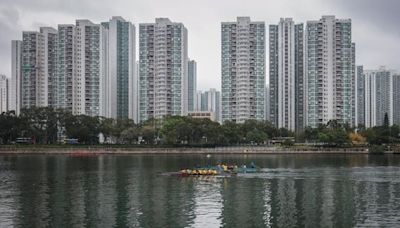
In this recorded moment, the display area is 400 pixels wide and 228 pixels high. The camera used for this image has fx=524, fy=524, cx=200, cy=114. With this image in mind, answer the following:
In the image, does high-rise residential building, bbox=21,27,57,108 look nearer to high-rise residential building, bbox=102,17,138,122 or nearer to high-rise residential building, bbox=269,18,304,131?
high-rise residential building, bbox=102,17,138,122

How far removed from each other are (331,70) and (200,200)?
385 feet

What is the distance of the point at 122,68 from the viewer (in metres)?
174

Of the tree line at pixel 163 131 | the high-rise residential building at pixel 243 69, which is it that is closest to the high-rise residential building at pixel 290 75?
the high-rise residential building at pixel 243 69

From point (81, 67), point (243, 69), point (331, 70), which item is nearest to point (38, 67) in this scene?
point (81, 67)

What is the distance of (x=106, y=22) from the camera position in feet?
586

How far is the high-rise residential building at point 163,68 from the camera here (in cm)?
16000

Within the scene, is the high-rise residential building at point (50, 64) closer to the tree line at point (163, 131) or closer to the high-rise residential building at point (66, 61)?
the high-rise residential building at point (66, 61)

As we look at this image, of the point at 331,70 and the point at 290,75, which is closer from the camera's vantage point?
the point at 331,70

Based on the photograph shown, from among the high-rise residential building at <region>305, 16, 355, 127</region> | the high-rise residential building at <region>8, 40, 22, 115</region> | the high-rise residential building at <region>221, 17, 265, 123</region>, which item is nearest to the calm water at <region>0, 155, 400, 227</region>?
the high-rise residential building at <region>305, 16, 355, 127</region>

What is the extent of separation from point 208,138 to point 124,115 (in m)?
51.6

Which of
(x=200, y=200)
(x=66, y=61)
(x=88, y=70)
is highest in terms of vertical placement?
(x=66, y=61)

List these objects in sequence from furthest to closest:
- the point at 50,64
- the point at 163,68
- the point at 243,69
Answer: the point at 50,64 → the point at 163,68 → the point at 243,69

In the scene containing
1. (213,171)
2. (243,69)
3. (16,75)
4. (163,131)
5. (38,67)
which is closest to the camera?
(213,171)

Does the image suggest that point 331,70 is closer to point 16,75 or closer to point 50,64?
point 50,64
